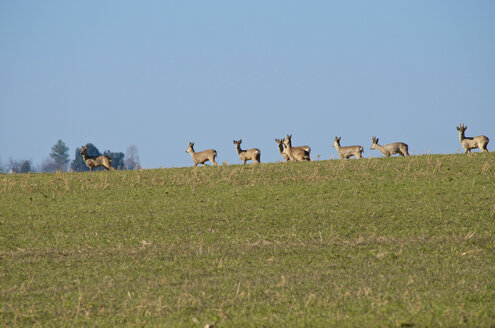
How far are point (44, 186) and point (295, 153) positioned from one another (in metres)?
14.6

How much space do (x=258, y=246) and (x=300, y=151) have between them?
23.4 m

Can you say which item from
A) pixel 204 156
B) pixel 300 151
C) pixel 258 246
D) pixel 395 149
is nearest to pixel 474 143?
pixel 395 149

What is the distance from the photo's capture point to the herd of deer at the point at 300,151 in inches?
1651

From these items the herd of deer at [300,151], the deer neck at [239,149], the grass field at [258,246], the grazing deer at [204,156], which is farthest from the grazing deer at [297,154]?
the grass field at [258,246]

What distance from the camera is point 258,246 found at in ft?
63.1

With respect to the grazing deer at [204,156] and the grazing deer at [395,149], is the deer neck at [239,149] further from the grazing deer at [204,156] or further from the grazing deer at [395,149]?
the grazing deer at [395,149]

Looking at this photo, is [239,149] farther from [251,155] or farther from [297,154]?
[297,154]

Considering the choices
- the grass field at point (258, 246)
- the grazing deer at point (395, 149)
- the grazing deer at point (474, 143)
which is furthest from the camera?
the grazing deer at point (395, 149)

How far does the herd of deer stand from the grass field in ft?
15.9

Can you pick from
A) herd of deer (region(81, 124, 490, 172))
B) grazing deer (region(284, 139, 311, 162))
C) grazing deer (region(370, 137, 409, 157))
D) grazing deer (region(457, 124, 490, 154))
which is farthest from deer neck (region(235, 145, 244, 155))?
grazing deer (region(457, 124, 490, 154))

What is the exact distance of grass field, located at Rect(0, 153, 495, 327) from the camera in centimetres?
1206

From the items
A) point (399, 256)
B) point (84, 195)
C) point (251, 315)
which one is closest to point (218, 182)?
point (84, 195)

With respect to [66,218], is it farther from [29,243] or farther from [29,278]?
[29,278]

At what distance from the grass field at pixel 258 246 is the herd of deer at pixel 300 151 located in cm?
485
